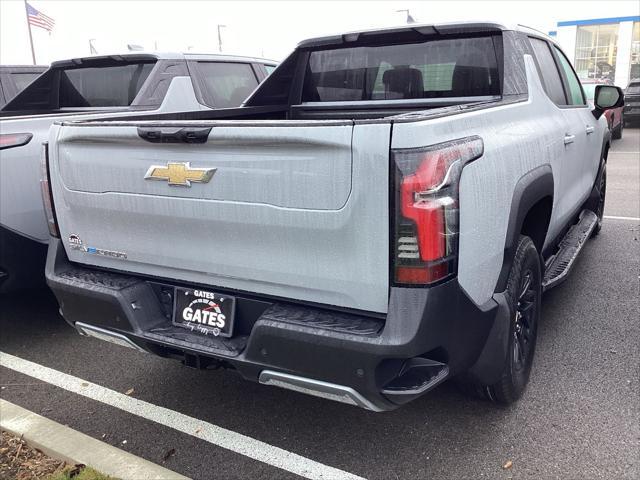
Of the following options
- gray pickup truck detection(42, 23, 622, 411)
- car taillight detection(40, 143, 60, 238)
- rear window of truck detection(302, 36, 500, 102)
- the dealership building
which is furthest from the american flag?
the dealership building

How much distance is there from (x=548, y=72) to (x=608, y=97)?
1.13m

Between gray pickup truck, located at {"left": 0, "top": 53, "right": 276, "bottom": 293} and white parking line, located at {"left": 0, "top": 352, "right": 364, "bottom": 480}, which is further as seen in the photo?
gray pickup truck, located at {"left": 0, "top": 53, "right": 276, "bottom": 293}

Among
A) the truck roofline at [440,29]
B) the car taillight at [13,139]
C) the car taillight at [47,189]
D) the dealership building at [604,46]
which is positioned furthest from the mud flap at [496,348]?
the dealership building at [604,46]

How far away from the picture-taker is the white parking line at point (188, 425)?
2836 mm

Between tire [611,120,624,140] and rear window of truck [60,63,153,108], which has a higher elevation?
rear window of truck [60,63,153,108]

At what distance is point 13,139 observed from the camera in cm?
393

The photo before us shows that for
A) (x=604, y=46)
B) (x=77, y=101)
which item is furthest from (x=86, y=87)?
(x=604, y=46)

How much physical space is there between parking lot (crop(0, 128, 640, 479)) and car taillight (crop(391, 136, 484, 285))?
112 centimetres

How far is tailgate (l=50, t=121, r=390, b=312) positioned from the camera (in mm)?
2217

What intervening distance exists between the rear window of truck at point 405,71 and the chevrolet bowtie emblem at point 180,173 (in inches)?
73.3

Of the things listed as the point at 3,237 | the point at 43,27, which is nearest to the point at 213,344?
the point at 3,237

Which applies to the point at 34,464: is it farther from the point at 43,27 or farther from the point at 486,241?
the point at 43,27

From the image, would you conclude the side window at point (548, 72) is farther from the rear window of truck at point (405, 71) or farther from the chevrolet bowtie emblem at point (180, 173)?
the chevrolet bowtie emblem at point (180, 173)

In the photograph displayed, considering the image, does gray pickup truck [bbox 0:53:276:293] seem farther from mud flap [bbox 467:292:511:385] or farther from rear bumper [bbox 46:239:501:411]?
mud flap [bbox 467:292:511:385]
